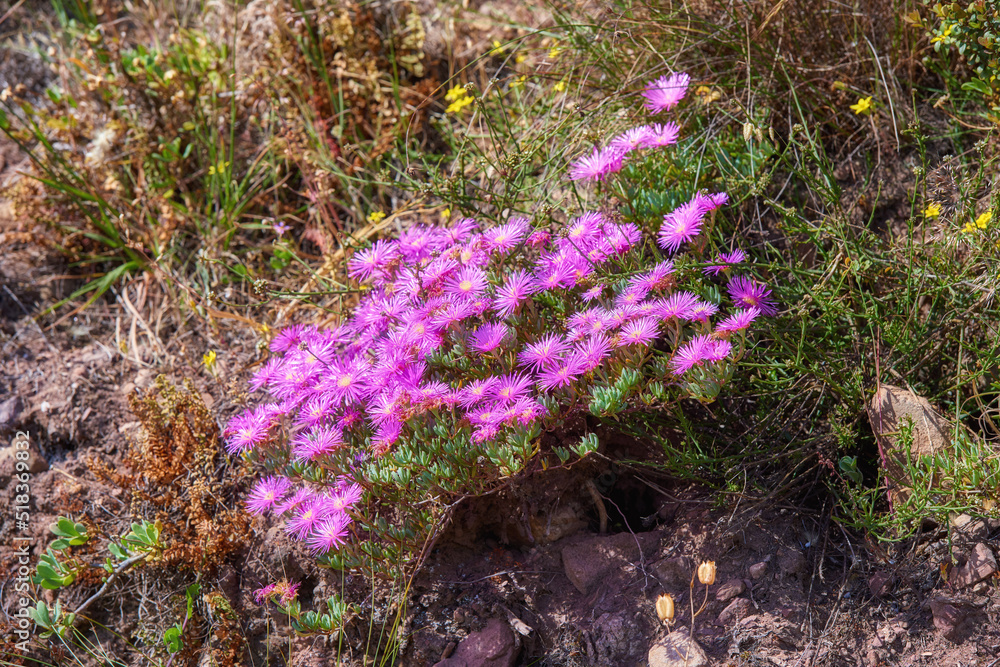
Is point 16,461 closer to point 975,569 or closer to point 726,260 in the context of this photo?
point 726,260

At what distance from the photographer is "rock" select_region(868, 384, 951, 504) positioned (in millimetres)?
1968

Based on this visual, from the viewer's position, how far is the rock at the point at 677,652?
1.83 m

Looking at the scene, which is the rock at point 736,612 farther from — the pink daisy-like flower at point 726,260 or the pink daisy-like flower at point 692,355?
the pink daisy-like flower at point 726,260

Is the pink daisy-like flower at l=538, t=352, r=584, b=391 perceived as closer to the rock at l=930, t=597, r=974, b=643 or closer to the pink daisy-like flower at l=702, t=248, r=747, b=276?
the pink daisy-like flower at l=702, t=248, r=747, b=276

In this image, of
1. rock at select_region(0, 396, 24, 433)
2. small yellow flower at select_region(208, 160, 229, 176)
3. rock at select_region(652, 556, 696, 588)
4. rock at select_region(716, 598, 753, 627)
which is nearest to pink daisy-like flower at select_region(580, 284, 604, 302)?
rock at select_region(652, 556, 696, 588)

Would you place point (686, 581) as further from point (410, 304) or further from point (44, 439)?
point (44, 439)

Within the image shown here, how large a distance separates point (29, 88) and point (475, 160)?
3.00 metres

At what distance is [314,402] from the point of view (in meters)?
2.05

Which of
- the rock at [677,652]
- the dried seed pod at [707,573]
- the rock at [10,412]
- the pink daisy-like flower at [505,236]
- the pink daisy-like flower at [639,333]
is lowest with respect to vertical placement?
the rock at [677,652]

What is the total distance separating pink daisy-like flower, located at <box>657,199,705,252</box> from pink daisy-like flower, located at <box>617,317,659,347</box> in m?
0.28

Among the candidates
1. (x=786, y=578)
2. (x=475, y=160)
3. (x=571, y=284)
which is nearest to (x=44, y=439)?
(x=475, y=160)

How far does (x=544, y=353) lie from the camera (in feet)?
6.14

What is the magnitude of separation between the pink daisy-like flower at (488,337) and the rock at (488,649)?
741 millimetres

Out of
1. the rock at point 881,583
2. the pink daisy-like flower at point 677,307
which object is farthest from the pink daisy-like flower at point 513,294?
the rock at point 881,583
